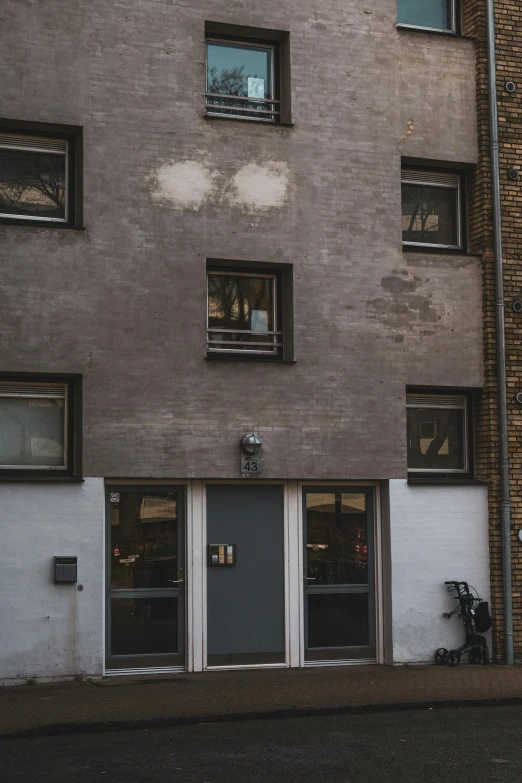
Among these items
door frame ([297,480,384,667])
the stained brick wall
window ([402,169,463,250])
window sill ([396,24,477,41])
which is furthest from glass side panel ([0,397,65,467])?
window sill ([396,24,477,41])

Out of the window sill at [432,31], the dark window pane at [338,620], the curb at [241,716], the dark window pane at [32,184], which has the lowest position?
the curb at [241,716]

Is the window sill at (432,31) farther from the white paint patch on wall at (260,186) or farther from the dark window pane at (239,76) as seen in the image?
the white paint patch on wall at (260,186)

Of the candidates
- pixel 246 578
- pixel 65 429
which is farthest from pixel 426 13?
pixel 246 578

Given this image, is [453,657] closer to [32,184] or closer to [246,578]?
[246,578]

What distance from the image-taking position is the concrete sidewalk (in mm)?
11922

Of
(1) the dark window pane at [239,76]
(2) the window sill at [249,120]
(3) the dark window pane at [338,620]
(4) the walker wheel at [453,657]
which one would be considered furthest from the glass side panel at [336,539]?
(1) the dark window pane at [239,76]

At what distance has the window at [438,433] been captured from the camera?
56.5 feet

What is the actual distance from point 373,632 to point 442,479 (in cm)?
244

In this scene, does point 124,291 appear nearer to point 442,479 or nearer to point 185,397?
point 185,397

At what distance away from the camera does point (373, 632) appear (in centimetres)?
1672

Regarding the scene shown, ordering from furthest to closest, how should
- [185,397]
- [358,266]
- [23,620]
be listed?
1. [358,266]
2. [185,397]
3. [23,620]

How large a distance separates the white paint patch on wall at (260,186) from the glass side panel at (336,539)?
4.18 m

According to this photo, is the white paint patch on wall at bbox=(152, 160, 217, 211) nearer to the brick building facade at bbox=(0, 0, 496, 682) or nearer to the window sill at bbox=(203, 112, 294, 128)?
the brick building facade at bbox=(0, 0, 496, 682)

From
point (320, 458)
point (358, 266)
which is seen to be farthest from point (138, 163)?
point (320, 458)
